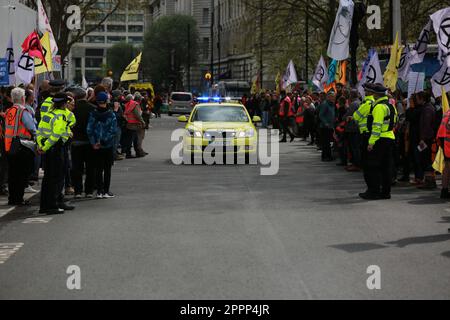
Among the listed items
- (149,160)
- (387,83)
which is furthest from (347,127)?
(149,160)

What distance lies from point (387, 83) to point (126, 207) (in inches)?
331

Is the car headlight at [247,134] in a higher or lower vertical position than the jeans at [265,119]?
higher

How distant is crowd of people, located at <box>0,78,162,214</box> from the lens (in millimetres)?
13555

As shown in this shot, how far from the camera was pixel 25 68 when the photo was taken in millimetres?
18797

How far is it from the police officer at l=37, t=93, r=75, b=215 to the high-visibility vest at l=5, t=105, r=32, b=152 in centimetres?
106

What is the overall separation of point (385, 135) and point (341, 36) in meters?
9.49

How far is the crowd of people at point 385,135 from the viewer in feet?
49.2

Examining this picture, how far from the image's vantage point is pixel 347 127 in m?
20.9

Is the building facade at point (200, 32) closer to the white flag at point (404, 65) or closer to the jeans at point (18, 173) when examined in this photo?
the white flag at point (404, 65)

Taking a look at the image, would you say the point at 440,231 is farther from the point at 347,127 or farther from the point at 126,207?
the point at 347,127

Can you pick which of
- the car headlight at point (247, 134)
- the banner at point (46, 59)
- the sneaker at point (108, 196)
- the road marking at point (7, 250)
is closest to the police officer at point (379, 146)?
the sneaker at point (108, 196)

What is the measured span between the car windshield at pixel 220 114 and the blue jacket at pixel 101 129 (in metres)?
7.74

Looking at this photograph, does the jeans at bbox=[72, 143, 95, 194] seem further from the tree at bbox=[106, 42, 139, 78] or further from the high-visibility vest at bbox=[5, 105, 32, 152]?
the tree at bbox=[106, 42, 139, 78]
